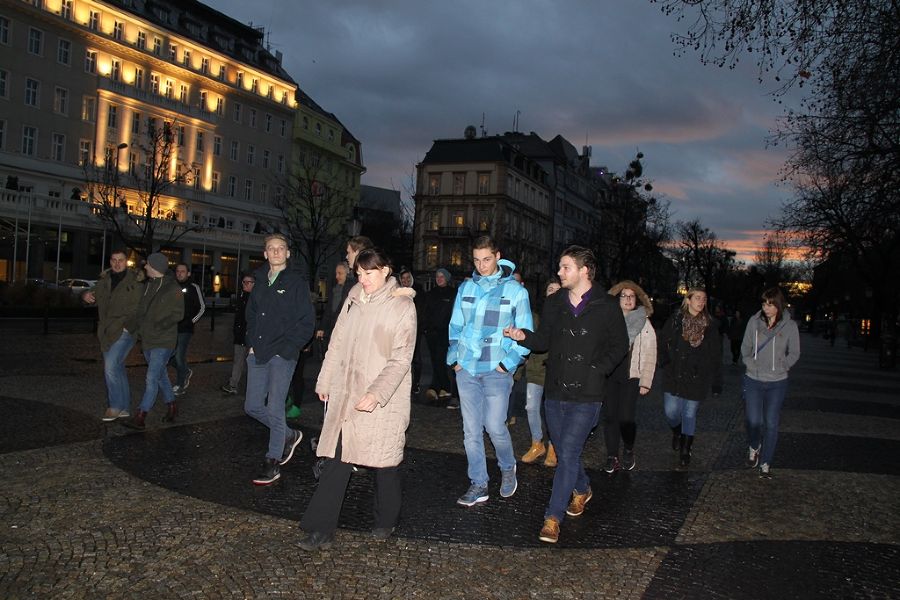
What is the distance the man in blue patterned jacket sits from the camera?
575cm

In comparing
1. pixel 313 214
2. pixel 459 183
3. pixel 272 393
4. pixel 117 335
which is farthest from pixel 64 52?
pixel 272 393

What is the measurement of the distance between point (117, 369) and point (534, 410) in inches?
192

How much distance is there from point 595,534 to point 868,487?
11.6ft

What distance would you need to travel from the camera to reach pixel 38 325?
23578mm

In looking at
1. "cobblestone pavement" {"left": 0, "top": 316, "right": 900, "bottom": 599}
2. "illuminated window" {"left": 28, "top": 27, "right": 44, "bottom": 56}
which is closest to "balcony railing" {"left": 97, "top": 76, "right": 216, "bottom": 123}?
"illuminated window" {"left": 28, "top": 27, "right": 44, "bottom": 56}

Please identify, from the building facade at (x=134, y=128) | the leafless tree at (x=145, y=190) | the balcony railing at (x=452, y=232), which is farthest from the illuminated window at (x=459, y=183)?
the leafless tree at (x=145, y=190)

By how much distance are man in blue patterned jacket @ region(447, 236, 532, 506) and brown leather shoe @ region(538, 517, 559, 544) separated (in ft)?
2.87

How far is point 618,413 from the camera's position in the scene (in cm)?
730

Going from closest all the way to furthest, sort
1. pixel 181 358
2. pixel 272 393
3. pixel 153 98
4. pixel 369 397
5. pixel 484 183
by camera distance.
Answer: pixel 369 397, pixel 272 393, pixel 181 358, pixel 153 98, pixel 484 183

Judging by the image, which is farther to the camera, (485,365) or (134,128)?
(134,128)

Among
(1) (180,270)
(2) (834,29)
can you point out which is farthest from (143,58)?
(2) (834,29)

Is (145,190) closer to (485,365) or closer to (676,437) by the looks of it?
(676,437)

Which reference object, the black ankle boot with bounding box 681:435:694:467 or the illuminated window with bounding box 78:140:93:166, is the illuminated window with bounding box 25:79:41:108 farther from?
the black ankle boot with bounding box 681:435:694:467

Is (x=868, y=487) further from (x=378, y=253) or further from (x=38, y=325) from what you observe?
(x=38, y=325)
